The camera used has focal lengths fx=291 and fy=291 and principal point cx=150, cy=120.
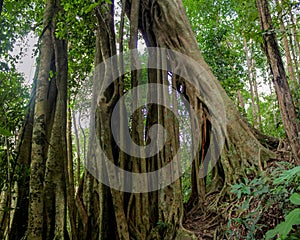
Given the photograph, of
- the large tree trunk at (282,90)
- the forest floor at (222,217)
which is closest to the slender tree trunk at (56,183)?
the forest floor at (222,217)

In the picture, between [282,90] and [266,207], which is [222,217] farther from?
[282,90]

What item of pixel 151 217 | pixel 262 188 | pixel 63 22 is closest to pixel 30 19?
pixel 63 22

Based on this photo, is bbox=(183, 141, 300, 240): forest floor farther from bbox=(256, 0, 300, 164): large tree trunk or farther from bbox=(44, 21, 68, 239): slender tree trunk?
bbox=(44, 21, 68, 239): slender tree trunk

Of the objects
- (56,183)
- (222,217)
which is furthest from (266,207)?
(56,183)

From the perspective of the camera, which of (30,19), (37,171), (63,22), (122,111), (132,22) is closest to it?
(37,171)

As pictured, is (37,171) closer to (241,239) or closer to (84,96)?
(241,239)

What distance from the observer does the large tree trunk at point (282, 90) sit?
6.43 ft

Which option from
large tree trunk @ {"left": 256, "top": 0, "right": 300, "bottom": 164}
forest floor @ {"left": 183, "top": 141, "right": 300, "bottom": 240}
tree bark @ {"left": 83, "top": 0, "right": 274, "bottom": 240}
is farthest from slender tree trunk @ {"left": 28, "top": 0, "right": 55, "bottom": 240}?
large tree trunk @ {"left": 256, "top": 0, "right": 300, "bottom": 164}

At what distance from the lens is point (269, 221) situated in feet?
6.95

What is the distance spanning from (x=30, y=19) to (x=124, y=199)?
10.8 feet

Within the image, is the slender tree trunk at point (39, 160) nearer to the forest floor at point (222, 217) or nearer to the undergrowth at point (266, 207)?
the forest floor at point (222, 217)

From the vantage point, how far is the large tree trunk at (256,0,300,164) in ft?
6.43

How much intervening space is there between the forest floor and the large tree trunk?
0.48m

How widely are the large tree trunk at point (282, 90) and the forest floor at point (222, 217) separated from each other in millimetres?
479
